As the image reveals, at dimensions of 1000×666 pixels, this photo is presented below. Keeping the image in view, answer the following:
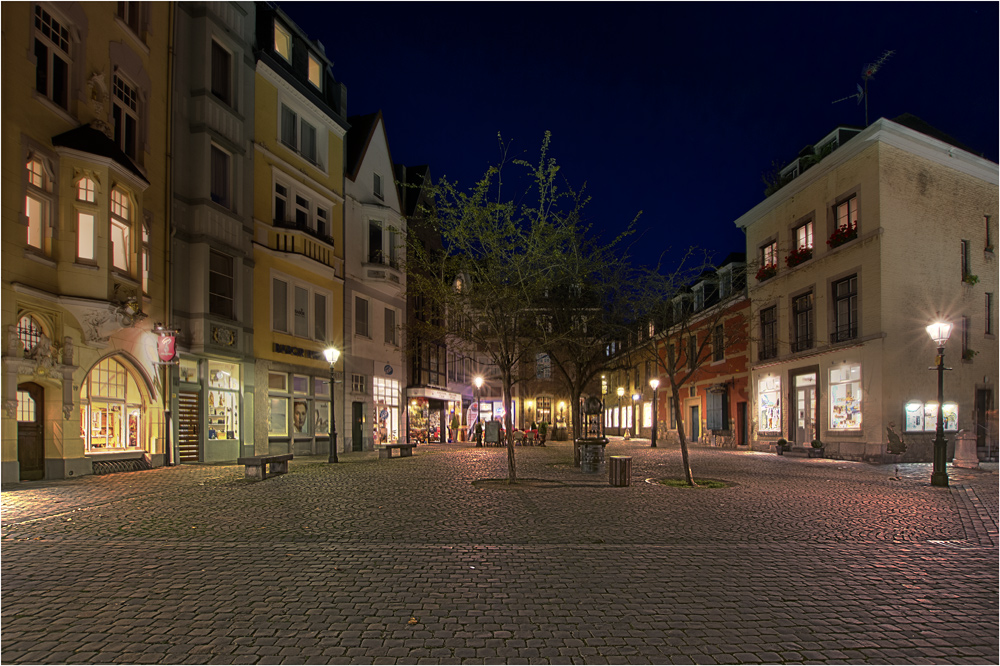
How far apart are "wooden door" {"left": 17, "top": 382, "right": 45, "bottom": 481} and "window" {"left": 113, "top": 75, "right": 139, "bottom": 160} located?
690 centimetres

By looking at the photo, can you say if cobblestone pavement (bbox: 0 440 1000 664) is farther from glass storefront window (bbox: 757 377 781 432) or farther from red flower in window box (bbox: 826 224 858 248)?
glass storefront window (bbox: 757 377 781 432)

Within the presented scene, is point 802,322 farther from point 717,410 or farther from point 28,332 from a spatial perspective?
point 28,332

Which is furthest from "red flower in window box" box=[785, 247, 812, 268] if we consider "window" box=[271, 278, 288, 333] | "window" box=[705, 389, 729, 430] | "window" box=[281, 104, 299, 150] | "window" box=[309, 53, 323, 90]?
"window" box=[309, 53, 323, 90]

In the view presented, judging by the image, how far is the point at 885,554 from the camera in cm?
828

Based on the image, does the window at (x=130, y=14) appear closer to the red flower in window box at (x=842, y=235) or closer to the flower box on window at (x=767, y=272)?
the red flower in window box at (x=842, y=235)

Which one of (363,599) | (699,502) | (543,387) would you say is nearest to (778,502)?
(699,502)

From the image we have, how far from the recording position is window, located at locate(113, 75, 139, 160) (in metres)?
18.8

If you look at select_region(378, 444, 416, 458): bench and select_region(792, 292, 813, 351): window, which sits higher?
select_region(792, 292, 813, 351): window

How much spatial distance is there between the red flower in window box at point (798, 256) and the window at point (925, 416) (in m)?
7.94

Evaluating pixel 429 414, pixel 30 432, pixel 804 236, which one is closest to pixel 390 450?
pixel 30 432

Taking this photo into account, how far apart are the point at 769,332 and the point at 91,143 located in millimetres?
29352

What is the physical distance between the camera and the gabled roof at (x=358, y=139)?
3284 centimetres

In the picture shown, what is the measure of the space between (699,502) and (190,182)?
60.6ft

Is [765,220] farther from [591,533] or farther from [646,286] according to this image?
[591,533]
